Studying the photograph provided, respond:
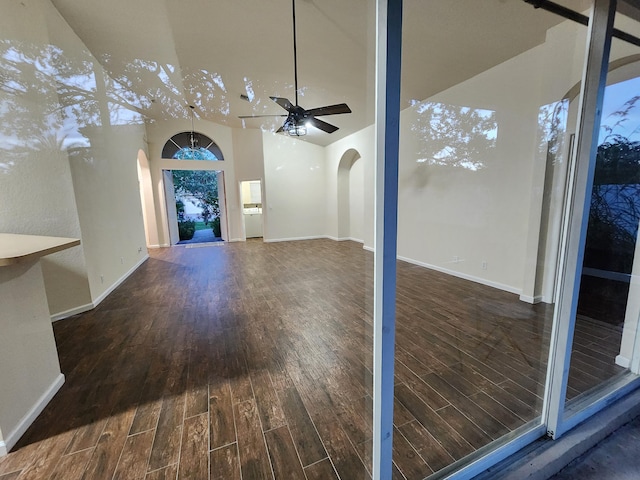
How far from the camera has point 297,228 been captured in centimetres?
867

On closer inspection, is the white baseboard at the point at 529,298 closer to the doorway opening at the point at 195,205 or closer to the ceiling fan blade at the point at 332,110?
the ceiling fan blade at the point at 332,110

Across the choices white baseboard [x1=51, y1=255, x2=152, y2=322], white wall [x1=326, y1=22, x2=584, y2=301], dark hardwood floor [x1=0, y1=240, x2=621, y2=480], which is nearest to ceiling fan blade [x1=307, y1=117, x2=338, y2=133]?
white wall [x1=326, y1=22, x2=584, y2=301]

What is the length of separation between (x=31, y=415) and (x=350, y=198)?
24.2ft

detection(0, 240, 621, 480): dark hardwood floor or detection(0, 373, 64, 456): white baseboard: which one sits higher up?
detection(0, 373, 64, 456): white baseboard

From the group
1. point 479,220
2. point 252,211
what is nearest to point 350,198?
point 252,211

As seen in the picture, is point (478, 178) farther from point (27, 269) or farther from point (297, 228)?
point (297, 228)

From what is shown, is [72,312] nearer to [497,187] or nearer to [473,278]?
[473,278]

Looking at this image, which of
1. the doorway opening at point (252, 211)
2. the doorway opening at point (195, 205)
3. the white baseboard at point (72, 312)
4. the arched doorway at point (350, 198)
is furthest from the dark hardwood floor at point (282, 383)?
the doorway opening at point (252, 211)

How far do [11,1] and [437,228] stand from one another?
532 centimetres

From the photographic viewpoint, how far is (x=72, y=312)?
3.13 m

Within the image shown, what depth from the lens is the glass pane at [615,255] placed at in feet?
5.15

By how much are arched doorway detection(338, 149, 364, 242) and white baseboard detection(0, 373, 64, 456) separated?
6.41 meters

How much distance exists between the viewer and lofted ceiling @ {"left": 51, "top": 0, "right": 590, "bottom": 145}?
2.48 metres

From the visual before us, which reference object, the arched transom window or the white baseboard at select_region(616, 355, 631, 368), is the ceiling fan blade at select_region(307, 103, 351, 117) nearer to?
the white baseboard at select_region(616, 355, 631, 368)
